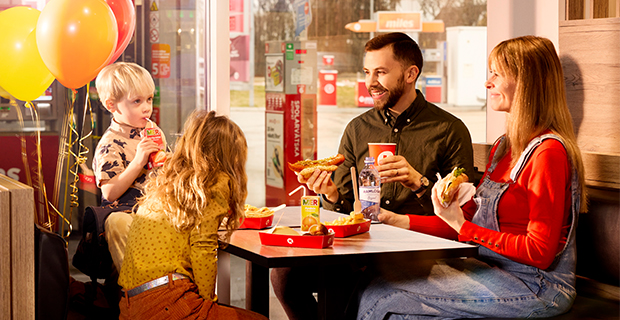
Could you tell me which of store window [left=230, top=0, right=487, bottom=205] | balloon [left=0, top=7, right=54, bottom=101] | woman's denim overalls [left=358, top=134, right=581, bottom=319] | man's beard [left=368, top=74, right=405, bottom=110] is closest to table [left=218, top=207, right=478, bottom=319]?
woman's denim overalls [left=358, top=134, right=581, bottom=319]

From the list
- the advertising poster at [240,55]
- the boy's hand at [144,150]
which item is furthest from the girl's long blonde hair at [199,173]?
the advertising poster at [240,55]

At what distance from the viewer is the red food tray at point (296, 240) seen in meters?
1.89

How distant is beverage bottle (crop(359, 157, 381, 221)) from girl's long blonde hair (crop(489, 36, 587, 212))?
53cm

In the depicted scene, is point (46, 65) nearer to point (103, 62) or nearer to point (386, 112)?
point (103, 62)

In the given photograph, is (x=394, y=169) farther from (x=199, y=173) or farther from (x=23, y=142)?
(x=23, y=142)

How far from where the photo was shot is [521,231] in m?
2.07

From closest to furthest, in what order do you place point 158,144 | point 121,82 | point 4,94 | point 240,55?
1. point 158,144
2. point 121,82
3. point 4,94
4. point 240,55

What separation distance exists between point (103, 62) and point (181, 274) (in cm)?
142

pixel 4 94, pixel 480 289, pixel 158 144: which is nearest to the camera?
pixel 480 289

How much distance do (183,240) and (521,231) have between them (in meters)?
1.14

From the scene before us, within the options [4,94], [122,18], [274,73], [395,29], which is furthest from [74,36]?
[395,29]

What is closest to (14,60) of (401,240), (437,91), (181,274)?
(181,274)

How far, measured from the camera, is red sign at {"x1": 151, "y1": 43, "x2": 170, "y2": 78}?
4406 mm

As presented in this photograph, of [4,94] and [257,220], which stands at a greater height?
[4,94]
